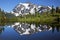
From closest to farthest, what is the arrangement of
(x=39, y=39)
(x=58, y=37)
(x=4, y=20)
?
(x=39, y=39), (x=58, y=37), (x=4, y=20)

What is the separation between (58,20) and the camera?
1363cm

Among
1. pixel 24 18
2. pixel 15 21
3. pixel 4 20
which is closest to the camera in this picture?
pixel 4 20

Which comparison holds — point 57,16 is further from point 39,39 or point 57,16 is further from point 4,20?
point 39,39

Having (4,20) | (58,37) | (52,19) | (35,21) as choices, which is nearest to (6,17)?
(4,20)

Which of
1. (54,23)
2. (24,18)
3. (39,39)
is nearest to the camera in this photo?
(39,39)

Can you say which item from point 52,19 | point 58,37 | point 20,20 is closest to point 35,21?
point 20,20

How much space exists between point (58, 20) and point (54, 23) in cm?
41

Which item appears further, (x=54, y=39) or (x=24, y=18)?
(x=24, y=18)

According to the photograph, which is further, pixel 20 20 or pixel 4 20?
pixel 20 20

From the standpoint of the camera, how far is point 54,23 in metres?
13.4

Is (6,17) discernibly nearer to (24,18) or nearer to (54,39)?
(24,18)

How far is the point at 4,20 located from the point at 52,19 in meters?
3.51

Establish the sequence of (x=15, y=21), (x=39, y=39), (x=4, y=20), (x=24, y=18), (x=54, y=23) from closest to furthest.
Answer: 1. (x=39, y=39)
2. (x=54, y=23)
3. (x=4, y=20)
4. (x=15, y=21)
5. (x=24, y=18)

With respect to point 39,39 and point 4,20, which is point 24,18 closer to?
point 4,20
